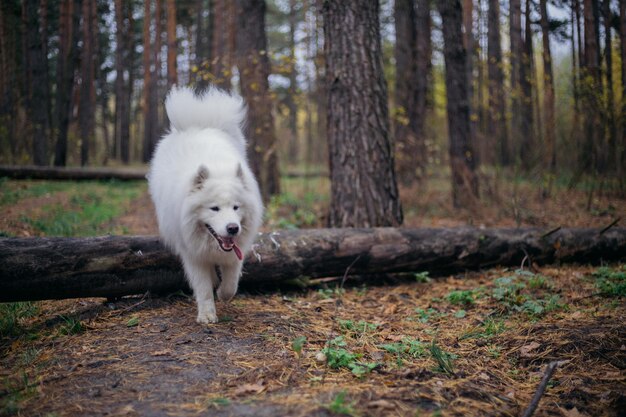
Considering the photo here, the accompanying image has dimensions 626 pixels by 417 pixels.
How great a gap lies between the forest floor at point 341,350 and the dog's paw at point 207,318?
0.27 ft

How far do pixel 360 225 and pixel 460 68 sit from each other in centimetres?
421

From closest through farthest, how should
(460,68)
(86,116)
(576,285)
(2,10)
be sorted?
(576,285), (2,10), (460,68), (86,116)

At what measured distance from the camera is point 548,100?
857 cm

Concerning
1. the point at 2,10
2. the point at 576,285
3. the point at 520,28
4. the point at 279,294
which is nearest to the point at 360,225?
the point at 279,294

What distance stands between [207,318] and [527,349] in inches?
95.4

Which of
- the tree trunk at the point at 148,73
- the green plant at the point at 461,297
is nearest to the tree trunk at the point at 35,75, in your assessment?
the tree trunk at the point at 148,73

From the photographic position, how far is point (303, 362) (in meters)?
2.88

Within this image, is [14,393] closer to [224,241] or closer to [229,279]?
[224,241]

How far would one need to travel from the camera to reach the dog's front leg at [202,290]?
142 inches

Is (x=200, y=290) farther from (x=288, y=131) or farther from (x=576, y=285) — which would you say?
(x=288, y=131)

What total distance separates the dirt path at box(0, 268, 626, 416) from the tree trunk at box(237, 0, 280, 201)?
4991 mm

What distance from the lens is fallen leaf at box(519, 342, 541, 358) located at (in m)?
3.05

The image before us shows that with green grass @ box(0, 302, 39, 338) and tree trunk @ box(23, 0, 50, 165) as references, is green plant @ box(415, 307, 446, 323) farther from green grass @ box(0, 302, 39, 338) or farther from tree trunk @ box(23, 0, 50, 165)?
tree trunk @ box(23, 0, 50, 165)

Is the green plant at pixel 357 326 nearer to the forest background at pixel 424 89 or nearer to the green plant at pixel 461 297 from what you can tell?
the green plant at pixel 461 297
